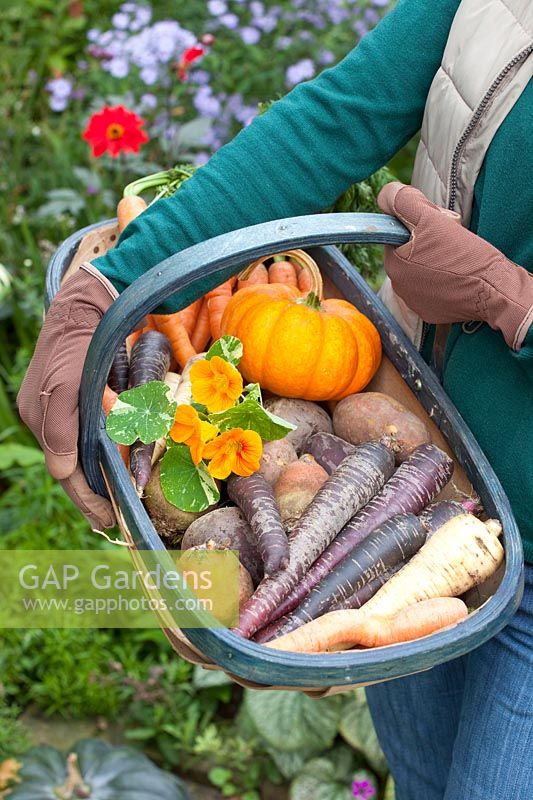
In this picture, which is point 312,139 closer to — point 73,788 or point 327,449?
point 327,449

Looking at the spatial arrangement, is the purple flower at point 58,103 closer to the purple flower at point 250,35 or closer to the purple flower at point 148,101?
the purple flower at point 148,101

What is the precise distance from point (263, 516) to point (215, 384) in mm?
166

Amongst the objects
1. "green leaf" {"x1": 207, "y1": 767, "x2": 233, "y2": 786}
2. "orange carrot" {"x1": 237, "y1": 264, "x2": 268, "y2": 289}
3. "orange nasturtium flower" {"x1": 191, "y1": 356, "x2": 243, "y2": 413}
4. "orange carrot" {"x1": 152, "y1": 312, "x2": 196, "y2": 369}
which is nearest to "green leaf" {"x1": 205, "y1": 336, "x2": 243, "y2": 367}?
"orange nasturtium flower" {"x1": 191, "y1": 356, "x2": 243, "y2": 413}

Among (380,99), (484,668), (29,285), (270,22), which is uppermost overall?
(380,99)

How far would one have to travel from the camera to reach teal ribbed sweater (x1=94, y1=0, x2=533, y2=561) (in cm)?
112

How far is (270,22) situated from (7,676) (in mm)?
2180

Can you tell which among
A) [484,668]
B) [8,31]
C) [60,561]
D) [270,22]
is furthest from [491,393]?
[8,31]

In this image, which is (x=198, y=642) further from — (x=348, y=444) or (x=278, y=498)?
(x=348, y=444)

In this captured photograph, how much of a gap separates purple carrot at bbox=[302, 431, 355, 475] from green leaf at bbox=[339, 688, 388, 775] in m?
0.94

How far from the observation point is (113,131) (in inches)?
80.9

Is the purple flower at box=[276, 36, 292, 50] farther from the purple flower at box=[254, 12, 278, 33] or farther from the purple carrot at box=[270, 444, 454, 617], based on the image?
the purple carrot at box=[270, 444, 454, 617]

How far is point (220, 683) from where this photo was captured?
210cm

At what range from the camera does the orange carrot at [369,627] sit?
3.10 feet

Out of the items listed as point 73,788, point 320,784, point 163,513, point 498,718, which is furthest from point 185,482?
point 320,784
